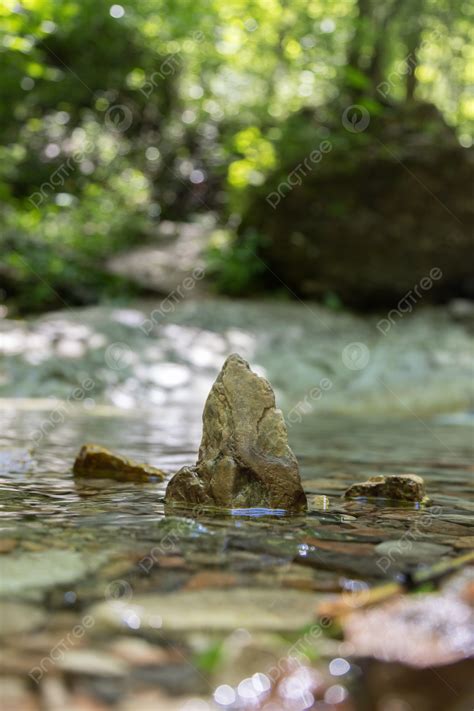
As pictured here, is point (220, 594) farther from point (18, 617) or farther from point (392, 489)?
point (392, 489)

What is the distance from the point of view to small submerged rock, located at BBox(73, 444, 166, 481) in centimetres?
289

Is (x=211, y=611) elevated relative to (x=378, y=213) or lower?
lower

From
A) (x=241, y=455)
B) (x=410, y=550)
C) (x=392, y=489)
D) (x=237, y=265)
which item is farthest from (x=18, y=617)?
(x=237, y=265)

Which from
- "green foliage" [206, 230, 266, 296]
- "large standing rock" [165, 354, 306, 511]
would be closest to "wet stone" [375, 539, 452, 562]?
"large standing rock" [165, 354, 306, 511]

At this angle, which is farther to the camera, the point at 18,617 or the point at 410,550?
the point at 410,550

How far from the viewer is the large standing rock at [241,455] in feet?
7.65

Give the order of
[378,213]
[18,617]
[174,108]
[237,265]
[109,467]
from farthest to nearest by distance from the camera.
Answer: [174,108] → [237,265] → [378,213] → [109,467] → [18,617]

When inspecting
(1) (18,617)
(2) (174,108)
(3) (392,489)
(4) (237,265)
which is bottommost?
(1) (18,617)

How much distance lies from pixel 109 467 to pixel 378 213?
948cm

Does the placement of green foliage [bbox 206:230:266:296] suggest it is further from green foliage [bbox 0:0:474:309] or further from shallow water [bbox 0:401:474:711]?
shallow water [bbox 0:401:474:711]

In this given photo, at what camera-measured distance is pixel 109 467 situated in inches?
116

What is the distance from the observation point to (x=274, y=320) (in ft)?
34.8

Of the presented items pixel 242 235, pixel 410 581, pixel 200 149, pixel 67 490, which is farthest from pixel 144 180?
pixel 410 581

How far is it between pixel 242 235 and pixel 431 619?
11.5 meters
